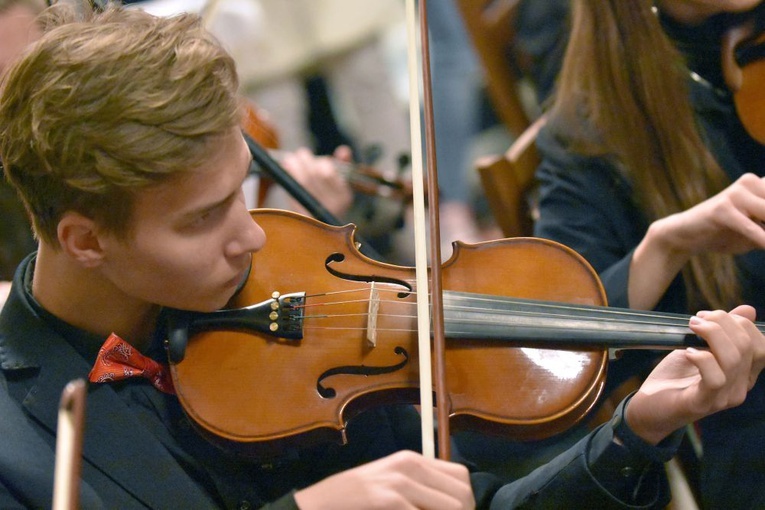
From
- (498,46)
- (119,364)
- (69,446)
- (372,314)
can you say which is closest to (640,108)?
(372,314)

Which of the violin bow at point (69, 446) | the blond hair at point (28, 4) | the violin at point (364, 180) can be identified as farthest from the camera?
the violin at point (364, 180)

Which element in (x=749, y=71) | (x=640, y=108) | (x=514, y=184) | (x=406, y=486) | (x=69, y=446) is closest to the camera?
(x=69, y=446)

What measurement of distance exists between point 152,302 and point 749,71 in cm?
85

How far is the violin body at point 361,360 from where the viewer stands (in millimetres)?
897

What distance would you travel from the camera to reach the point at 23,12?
1.24 m

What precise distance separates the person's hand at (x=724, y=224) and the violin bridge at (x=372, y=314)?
1.30 feet

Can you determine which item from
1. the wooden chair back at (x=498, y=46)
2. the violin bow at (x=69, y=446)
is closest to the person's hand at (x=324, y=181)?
the wooden chair back at (x=498, y=46)

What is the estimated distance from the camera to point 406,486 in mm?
734

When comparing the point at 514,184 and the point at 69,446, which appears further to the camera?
the point at 514,184

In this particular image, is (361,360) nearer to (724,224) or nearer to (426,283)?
(426,283)

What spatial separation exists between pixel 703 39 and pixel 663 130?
0.46ft

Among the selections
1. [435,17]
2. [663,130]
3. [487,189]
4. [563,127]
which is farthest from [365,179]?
[435,17]

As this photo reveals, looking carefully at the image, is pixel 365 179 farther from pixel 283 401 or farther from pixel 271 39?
pixel 271 39

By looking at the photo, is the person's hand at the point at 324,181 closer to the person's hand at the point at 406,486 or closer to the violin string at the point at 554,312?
the violin string at the point at 554,312
